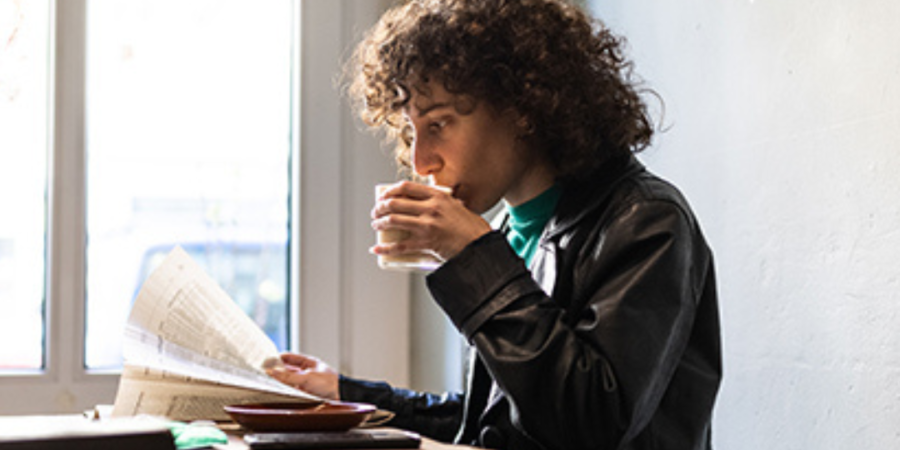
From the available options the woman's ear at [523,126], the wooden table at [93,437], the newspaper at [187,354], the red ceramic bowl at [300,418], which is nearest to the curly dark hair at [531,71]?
the woman's ear at [523,126]

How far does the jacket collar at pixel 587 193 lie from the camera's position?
4.29 feet

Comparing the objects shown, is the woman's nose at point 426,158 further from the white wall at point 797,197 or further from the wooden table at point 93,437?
the wooden table at point 93,437

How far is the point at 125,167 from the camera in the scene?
2.54 m

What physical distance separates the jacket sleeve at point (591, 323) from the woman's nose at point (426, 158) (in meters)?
0.19

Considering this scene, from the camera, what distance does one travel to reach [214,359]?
1286 millimetres

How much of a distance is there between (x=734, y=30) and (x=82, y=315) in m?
1.53

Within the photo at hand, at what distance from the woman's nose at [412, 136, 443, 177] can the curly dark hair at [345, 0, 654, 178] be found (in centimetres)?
6

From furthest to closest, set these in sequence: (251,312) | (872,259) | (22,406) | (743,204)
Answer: (251,312)
(22,406)
(743,204)
(872,259)

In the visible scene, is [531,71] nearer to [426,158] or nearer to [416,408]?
[426,158]

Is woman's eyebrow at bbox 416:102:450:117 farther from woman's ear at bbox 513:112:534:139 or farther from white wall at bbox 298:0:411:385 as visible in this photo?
white wall at bbox 298:0:411:385

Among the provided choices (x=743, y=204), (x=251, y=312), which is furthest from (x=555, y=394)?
(x=251, y=312)

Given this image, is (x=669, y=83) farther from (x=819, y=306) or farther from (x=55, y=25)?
(x=55, y=25)

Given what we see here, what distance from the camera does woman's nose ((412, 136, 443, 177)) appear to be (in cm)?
138

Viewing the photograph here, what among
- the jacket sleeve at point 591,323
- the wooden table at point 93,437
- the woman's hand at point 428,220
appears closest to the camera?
the wooden table at point 93,437
